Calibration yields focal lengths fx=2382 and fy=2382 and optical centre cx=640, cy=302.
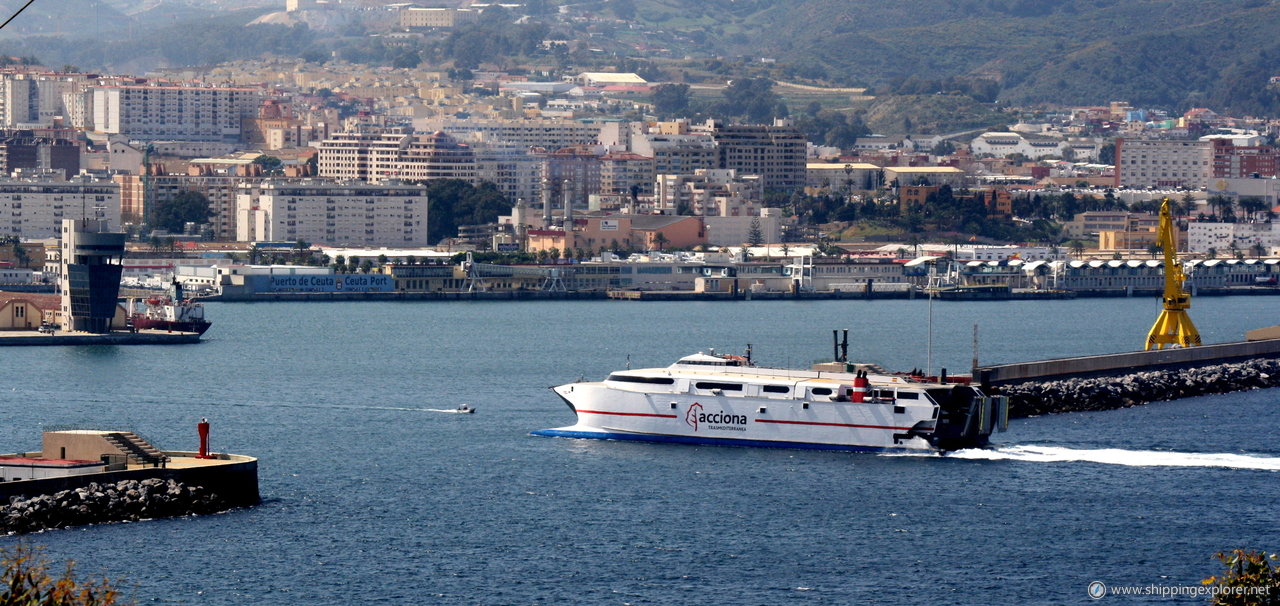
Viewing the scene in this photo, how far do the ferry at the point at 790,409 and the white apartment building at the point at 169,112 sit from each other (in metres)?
92.7

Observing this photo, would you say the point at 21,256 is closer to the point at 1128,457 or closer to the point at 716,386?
the point at 716,386

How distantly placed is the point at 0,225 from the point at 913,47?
11741 centimetres

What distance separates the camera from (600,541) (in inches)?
841

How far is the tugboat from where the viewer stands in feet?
155

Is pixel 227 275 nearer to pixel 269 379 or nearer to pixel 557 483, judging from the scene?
pixel 269 379

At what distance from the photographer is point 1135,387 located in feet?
112

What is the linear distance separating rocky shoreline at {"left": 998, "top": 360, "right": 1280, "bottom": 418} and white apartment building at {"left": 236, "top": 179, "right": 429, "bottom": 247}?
4894cm

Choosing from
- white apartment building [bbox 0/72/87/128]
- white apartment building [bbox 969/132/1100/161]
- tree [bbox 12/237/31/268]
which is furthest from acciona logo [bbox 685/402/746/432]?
white apartment building [bbox 969/132/1100/161]

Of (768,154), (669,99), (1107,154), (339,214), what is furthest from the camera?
(669,99)

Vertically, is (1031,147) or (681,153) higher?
(1031,147)

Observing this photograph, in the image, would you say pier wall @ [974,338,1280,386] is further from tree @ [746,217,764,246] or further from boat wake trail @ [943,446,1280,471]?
tree @ [746,217,764,246]

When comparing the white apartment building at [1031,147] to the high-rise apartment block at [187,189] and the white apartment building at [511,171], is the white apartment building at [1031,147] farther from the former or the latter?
the high-rise apartment block at [187,189]

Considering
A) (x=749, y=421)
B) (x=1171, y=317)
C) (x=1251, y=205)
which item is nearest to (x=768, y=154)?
(x=1251, y=205)

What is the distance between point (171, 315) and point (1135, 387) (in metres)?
21.5
